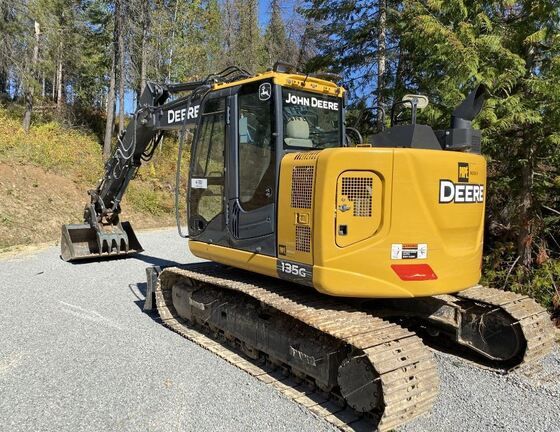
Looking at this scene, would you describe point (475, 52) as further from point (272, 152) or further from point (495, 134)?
point (272, 152)

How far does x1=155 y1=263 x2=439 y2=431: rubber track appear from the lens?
3400 mm

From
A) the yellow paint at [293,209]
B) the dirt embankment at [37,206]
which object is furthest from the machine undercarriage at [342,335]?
the dirt embankment at [37,206]

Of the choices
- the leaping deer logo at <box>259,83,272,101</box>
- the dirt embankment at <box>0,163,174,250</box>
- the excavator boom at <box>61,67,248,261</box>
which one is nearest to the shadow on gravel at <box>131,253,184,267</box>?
the excavator boom at <box>61,67,248,261</box>

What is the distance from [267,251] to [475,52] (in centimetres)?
387

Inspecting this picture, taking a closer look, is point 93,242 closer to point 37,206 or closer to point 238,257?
point 37,206

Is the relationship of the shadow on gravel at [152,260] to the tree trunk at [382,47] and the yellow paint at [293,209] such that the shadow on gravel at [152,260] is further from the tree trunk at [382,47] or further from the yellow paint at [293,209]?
the tree trunk at [382,47]

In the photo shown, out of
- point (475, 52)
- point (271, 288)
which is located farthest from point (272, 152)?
point (475, 52)

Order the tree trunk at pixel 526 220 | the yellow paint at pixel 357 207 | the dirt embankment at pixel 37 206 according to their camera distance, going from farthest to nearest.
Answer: the dirt embankment at pixel 37 206 → the tree trunk at pixel 526 220 → the yellow paint at pixel 357 207

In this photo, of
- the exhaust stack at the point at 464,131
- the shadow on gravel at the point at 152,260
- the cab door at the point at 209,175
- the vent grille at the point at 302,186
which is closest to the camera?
the vent grille at the point at 302,186

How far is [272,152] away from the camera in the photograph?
4.47m

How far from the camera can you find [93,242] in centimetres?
998

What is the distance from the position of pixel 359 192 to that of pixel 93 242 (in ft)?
25.1

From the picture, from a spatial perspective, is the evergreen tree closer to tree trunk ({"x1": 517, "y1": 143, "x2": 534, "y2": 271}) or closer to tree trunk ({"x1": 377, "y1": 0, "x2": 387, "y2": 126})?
tree trunk ({"x1": 377, "y1": 0, "x2": 387, "y2": 126})

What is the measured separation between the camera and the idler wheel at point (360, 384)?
3.49 meters
